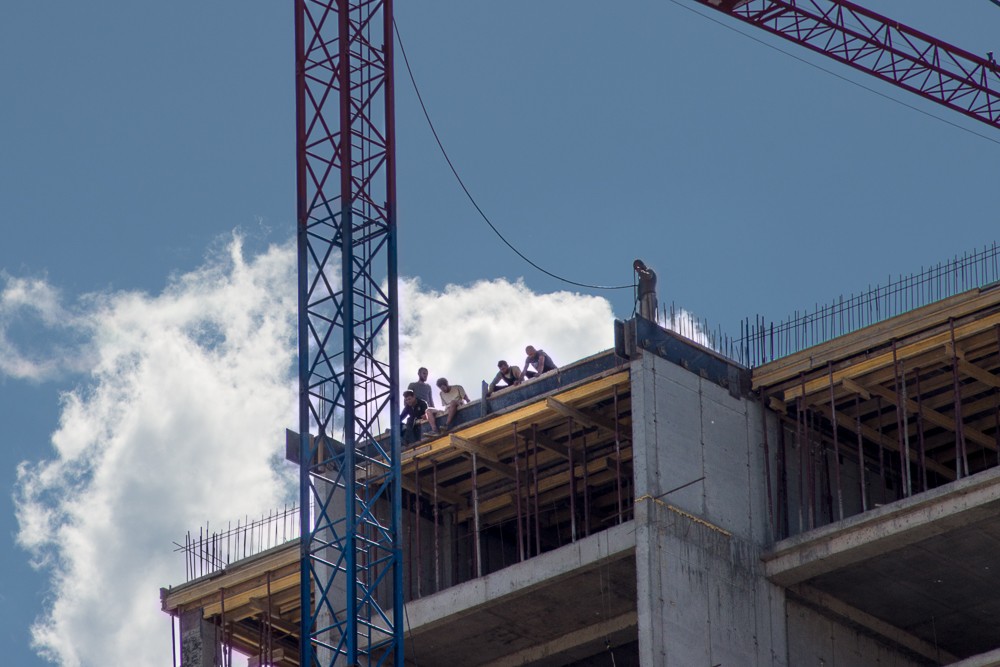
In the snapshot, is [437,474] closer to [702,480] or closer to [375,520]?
[375,520]

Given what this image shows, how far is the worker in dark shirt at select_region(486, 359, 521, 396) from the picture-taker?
44594 mm

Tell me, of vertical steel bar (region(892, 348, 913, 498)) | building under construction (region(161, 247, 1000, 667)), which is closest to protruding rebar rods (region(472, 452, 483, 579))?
building under construction (region(161, 247, 1000, 667))

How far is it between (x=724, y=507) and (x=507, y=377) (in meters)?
5.49

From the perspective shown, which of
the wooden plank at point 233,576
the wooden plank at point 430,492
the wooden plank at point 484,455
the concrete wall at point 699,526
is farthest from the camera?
the wooden plank at point 233,576

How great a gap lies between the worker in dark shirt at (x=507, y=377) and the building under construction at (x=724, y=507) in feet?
1.25

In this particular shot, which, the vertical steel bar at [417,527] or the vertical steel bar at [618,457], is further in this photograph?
the vertical steel bar at [417,527]

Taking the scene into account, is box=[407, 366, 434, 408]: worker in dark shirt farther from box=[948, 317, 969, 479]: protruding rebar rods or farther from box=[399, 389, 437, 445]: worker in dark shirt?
box=[948, 317, 969, 479]: protruding rebar rods

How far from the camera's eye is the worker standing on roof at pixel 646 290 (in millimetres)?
42906

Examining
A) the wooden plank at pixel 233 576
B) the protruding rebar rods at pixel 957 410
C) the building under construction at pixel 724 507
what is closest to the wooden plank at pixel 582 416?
the building under construction at pixel 724 507

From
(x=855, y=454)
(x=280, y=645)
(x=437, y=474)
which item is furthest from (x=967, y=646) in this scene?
(x=280, y=645)

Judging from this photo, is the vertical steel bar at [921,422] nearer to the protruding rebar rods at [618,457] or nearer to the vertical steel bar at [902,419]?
the vertical steel bar at [902,419]

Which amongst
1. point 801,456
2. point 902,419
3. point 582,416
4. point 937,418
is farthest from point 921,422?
point 582,416

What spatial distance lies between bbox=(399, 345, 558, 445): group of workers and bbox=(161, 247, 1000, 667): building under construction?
37cm

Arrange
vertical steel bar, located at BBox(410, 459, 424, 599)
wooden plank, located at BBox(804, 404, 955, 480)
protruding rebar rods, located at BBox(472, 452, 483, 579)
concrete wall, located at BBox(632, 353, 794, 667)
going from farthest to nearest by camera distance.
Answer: vertical steel bar, located at BBox(410, 459, 424, 599)
protruding rebar rods, located at BBox(472, 452, 483, 579)
wooden plank, located at BBox(804, 404, 955, 480)
concrete wall, located at BBox(632, 353, 794, 667)
